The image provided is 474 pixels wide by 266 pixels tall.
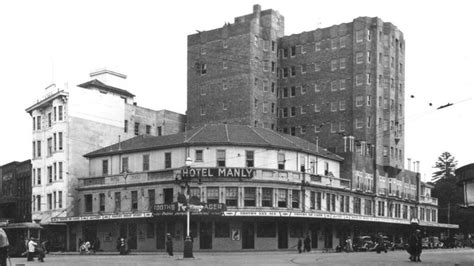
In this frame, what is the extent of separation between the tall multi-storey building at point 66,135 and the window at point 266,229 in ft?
68.5

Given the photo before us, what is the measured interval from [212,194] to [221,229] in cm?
336

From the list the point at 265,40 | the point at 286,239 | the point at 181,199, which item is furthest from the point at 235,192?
the point at 265,40

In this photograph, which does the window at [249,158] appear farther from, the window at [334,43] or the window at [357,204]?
the window at [334,43]

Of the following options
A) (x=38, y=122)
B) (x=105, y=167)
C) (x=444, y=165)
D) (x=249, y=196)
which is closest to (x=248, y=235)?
(x=249, y=196)

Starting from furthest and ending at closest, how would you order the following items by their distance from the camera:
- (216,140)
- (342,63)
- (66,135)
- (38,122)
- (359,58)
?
(342,63)
(359,58)
(38,122)
(66,135)
(216,140)

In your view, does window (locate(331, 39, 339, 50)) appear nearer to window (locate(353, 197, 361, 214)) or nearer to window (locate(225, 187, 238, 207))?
window (locate(353, 197, 361, 214))

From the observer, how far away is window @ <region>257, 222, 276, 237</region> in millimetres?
70125

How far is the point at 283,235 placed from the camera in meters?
71.2

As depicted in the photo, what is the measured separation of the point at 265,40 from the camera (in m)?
103

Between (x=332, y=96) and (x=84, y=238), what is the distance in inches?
1566

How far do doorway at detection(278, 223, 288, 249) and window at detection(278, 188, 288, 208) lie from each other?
195 cm

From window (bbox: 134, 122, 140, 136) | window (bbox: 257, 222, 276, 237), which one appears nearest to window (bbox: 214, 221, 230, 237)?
window (bbox: 257, 222, 276, 237)

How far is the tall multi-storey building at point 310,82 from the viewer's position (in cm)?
9494

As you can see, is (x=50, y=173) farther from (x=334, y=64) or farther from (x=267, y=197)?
(x=334, y=64)
